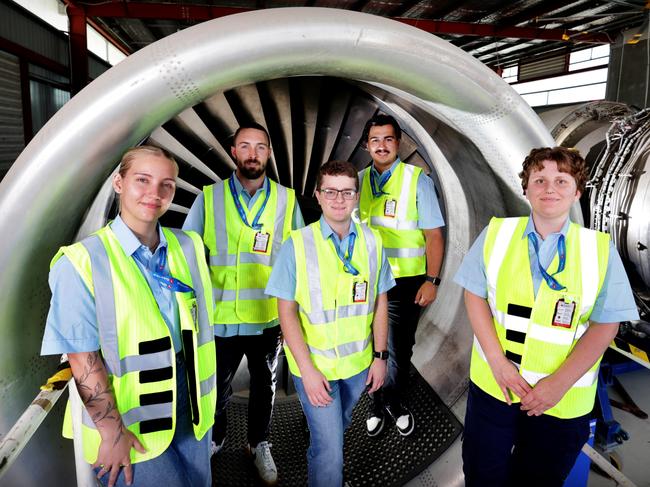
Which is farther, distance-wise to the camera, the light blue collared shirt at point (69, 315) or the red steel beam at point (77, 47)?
the red steel beam at point (77, 47)

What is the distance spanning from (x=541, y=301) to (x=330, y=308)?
77cm

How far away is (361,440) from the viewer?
9.20 feet

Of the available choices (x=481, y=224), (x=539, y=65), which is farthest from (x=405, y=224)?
(x=539, y=65)

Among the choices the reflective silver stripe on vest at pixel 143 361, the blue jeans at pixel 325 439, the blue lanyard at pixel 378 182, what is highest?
the blue lanyard at pixel 378 182

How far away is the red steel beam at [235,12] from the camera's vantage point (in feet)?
25.6

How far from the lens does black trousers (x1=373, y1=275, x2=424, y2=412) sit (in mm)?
2561

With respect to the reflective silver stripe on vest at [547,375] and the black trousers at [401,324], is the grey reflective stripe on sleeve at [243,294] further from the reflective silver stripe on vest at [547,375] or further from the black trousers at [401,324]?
the reflective silver stripe on vest at [547,375]

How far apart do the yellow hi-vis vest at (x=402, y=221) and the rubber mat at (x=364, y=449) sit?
0.93 m

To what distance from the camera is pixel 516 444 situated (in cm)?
172

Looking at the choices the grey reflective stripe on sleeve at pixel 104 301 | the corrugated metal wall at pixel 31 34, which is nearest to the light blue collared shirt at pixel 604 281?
the grey reflective stripe on sleeve at pixel 104 301

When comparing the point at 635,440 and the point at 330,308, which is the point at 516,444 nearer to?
the point at 330,308

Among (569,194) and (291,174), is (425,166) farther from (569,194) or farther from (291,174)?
(569,194)

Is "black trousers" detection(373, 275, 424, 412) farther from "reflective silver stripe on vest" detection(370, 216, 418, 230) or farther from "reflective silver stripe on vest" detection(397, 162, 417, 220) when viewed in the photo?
"reflective silver stripe on vest" detection(397, 162, 417, 220)

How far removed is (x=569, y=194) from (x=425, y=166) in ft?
6.84
